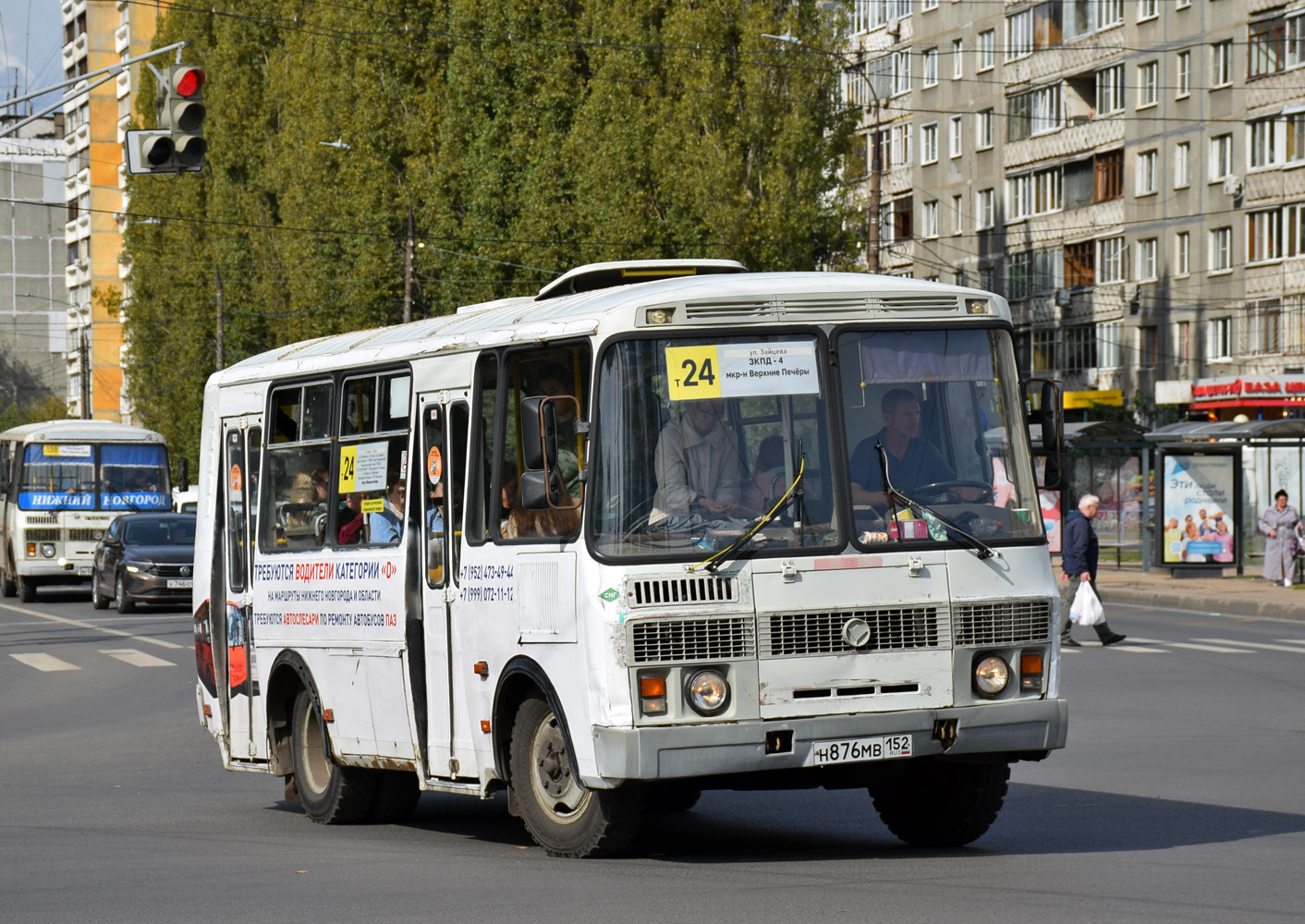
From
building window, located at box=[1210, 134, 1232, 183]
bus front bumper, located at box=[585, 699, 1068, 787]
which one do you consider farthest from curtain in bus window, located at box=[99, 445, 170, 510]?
building window, located at box=[1210, 134, 1232, 183]

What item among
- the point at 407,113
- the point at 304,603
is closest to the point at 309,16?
the point at 407,113

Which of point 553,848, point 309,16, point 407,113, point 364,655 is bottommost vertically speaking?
point 553,848

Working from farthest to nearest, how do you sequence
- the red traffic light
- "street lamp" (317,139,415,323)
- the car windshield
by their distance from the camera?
"street lamp" (317,139,415,323)
the car windshield
the red traffic light

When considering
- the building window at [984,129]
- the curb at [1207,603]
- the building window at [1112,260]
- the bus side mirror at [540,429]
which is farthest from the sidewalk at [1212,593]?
the building window at [984,129]

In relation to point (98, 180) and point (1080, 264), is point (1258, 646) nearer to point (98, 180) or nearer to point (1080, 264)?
point (1080, 264)

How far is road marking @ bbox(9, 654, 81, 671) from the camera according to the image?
23.0m

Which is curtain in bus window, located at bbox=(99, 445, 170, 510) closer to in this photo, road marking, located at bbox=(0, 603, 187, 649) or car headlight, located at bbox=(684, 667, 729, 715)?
road marking, located at bbox=(0, 603, 187, 649)

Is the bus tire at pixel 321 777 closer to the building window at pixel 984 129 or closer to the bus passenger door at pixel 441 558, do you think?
the bus passenger door at pixel 441 558

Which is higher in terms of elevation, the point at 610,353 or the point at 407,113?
the point at 407,113

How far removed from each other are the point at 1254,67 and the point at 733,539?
52.6m

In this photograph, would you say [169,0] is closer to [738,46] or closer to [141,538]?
[738,46]

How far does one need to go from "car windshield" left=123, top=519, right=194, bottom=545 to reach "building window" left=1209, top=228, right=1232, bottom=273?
34.5 metres

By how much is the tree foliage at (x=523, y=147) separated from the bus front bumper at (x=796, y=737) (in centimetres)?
3813

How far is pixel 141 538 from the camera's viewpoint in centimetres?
3388
